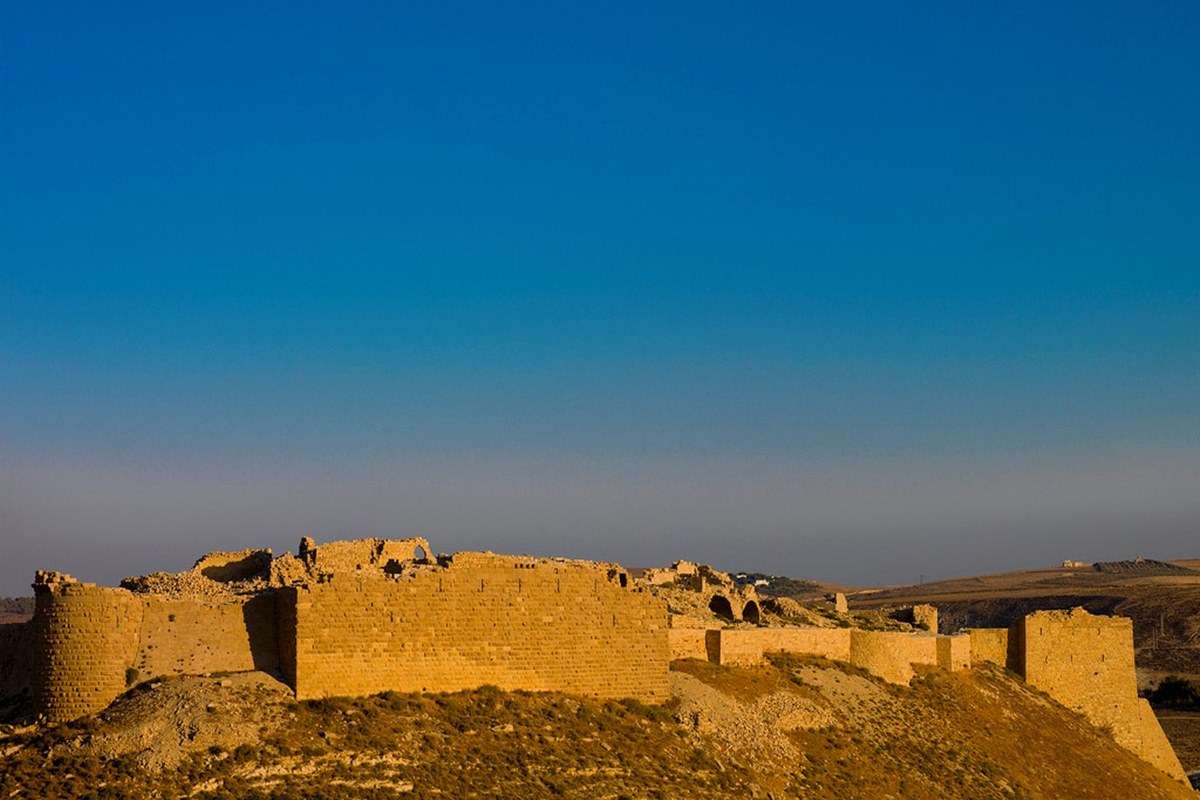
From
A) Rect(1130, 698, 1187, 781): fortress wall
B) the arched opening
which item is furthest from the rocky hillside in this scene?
Rect(1130, 698, 1187, 781): fortress wall

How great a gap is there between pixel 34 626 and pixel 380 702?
22.8 ft

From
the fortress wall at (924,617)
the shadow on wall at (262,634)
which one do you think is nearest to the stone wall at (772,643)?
the fortress wall at (924,617)

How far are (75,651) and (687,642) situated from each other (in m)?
17.2

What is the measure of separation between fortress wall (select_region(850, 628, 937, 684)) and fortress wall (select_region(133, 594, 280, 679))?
20.4 m

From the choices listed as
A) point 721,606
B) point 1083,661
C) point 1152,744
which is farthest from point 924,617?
point 721,606

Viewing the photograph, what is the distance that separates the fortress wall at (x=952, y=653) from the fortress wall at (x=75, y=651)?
28.5m

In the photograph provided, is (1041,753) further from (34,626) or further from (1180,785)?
(34,626)

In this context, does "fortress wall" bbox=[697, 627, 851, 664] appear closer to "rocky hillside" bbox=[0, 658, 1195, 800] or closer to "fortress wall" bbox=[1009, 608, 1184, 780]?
"rocky hillside" bbox=[0, 658, 1195, 800]

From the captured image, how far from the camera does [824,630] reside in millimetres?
43656

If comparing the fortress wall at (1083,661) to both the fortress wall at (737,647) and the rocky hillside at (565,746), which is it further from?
the fortress wall at (737,647)

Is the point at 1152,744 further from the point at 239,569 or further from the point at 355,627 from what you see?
the point at 239,569

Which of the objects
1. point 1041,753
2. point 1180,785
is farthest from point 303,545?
point 1180,785

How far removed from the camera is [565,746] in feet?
99.7

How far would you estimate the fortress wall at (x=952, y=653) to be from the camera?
47.8 meters
